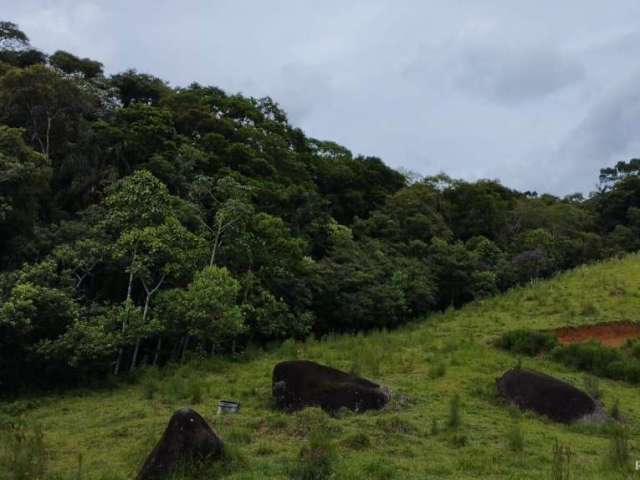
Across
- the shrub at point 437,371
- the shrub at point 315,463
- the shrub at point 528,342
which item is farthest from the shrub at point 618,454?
the shrub at point 528,342

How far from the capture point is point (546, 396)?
40.4ft

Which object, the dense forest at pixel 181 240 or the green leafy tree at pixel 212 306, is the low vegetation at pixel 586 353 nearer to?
the dense forest at pixel 181 240

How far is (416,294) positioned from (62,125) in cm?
1813

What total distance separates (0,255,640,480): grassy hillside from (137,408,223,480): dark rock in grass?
0.39m

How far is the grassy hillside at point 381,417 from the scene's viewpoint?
8.80 metres

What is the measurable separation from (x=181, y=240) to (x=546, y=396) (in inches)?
503

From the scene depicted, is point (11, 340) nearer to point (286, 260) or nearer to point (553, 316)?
point (286, 260)

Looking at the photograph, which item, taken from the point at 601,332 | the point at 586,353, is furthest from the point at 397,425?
the point at 601,332

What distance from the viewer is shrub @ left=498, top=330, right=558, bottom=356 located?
1845 cm

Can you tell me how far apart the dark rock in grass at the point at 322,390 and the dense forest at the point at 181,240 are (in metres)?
5.92

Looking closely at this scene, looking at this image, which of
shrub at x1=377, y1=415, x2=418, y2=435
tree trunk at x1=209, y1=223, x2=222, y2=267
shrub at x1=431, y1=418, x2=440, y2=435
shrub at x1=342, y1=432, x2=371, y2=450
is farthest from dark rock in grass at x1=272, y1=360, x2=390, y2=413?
tree trunk at x1=209, y1=223, x2=222, y2=267

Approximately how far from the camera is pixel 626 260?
32750mm

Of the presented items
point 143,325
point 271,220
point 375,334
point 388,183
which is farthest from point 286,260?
point 388,183

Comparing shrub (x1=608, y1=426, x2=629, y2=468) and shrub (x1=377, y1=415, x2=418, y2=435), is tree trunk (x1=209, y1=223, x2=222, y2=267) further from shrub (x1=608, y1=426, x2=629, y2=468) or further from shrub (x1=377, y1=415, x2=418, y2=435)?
shrub (x1=608, y1=426, x2=629, y2=468)
